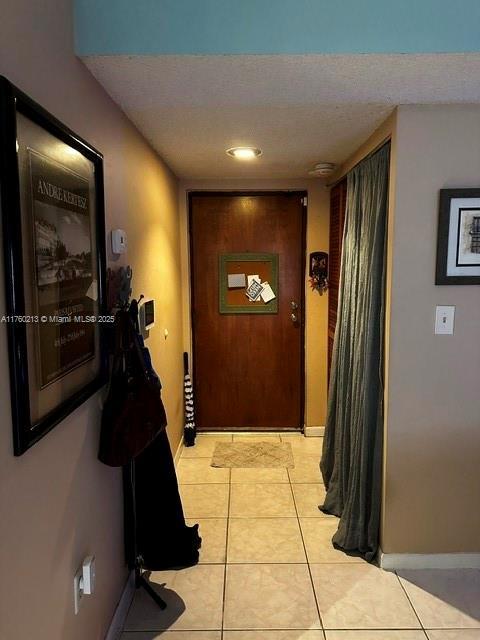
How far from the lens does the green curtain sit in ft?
7.02

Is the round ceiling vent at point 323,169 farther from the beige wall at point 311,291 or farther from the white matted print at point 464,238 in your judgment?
the white matted print at point 464,238

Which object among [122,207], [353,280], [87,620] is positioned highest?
[122,207]

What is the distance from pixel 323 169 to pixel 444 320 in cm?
155

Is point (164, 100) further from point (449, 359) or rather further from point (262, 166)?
point (449, 359)

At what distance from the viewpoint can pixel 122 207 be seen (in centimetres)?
193

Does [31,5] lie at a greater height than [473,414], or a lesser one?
greater

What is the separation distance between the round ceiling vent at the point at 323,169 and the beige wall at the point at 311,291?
0.90 ft

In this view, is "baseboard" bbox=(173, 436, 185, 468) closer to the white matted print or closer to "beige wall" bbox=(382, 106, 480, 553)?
"beige wall" bbox=(382, 106, 480, 553)

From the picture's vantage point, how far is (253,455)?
11.2ft

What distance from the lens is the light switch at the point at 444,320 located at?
79.0 inches

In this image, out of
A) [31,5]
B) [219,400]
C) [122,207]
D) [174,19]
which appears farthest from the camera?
[219,400]

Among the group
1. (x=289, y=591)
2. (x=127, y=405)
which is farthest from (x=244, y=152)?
(x=289, y=591)

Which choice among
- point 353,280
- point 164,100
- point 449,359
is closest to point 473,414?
point 449,359

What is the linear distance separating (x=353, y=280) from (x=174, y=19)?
5.04 ft
